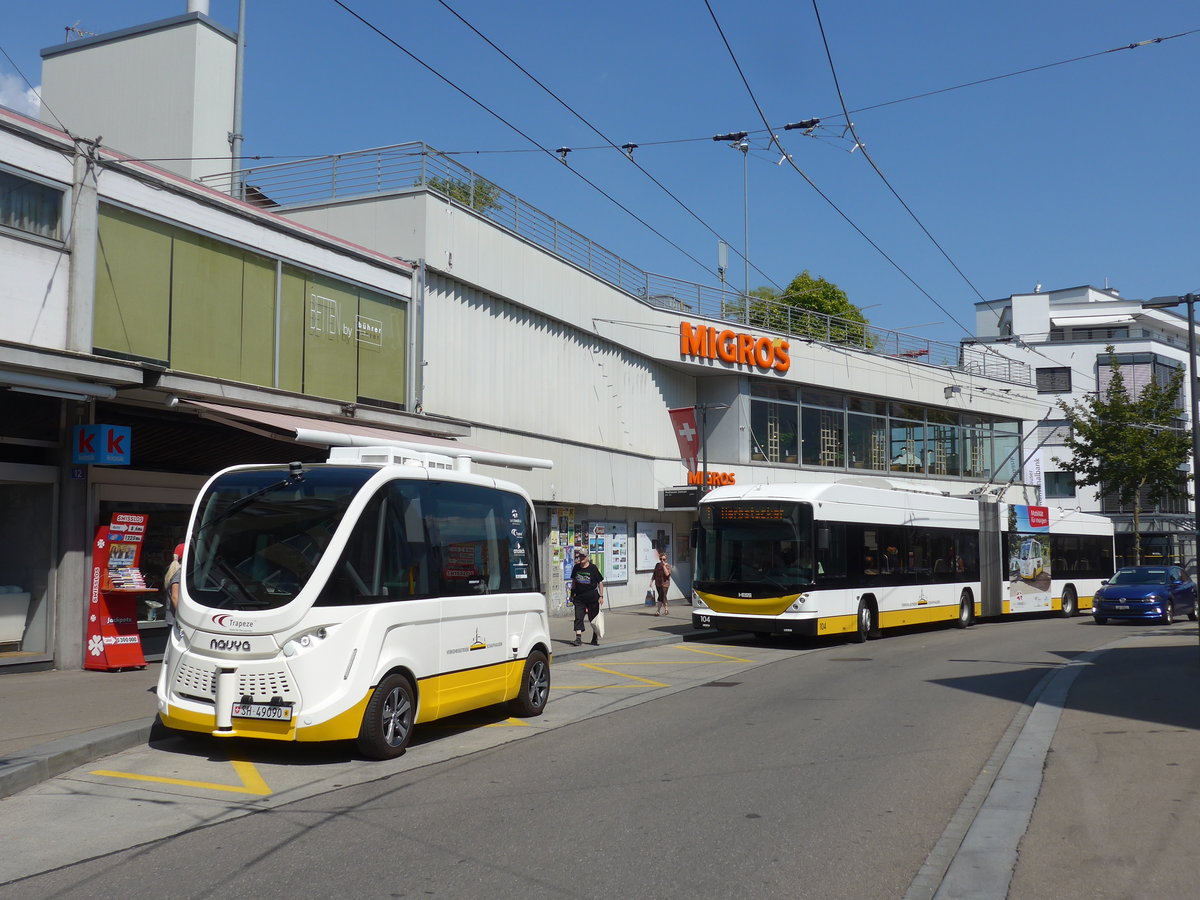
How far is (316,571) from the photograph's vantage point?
8883 millimetres

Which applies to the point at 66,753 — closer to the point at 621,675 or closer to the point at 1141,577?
the point at 621,675

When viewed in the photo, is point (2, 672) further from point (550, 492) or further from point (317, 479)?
point (550, 492)

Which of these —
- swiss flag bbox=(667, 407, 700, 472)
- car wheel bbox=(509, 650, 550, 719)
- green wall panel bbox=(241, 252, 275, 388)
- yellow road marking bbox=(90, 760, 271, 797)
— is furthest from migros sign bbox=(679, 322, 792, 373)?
yellow road marking bbox=(90, 760, 271, 797)

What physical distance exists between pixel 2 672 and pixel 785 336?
88.1 feet

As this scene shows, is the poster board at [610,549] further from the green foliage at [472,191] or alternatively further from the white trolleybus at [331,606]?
the white trolleybus at [331,606]

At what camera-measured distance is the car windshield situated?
1179 inches

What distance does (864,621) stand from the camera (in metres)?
21.7

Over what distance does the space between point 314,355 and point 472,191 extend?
6078 mm

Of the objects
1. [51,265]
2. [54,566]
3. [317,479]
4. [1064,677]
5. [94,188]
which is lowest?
[1064,677]

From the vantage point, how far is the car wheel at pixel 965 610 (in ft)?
86.6

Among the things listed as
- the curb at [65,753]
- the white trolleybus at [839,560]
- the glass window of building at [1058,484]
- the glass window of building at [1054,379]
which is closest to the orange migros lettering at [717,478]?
the white trolleybus at [839,560]

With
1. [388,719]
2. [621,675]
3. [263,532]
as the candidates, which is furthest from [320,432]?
[621,675]

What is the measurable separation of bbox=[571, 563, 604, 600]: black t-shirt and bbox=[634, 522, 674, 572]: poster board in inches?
434

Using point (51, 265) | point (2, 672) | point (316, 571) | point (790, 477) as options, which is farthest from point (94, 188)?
point (790, 477)
